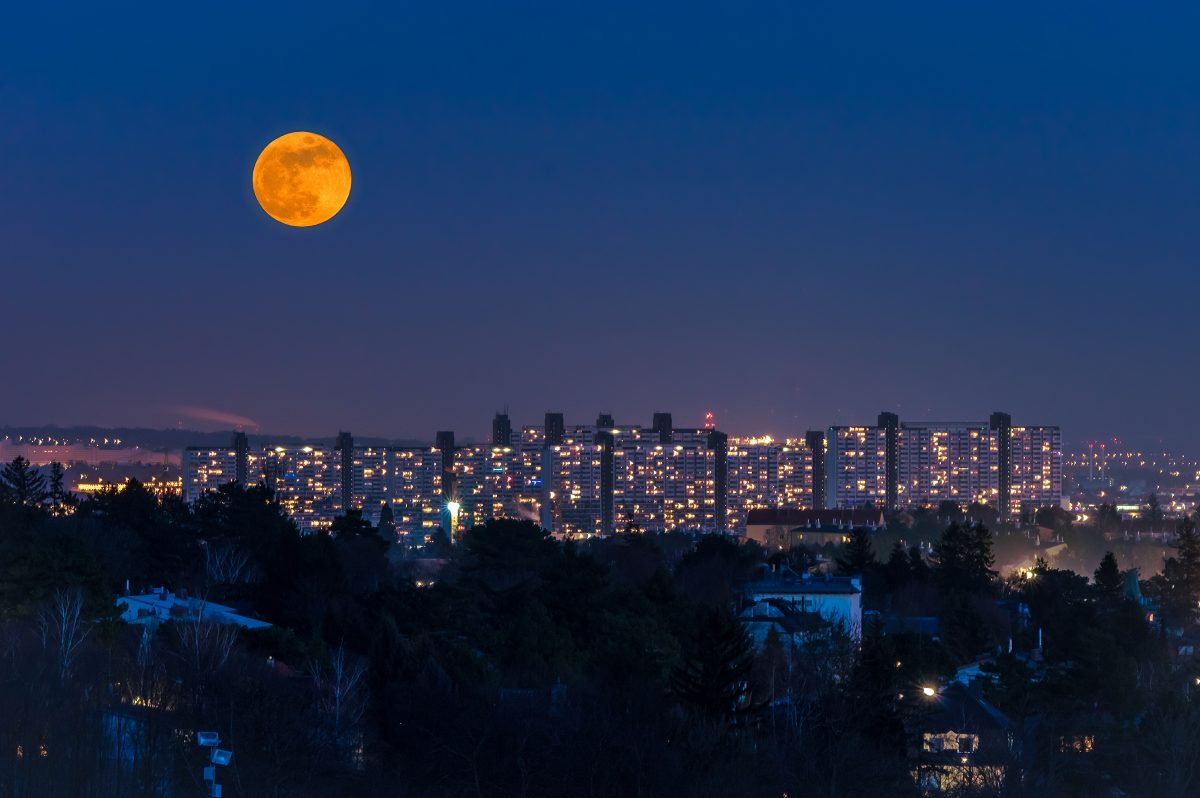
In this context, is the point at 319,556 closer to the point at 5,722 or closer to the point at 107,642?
the point at 107,642

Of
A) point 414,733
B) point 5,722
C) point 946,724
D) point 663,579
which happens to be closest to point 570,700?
point 414,733

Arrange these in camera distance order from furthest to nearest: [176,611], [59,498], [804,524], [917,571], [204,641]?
[804,524] → [59,498] → [917,571] → [176,611] → [204,641]

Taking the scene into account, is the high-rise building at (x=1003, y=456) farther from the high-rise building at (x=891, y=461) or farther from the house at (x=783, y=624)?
the house at (x=783, y=624)

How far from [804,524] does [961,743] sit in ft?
201

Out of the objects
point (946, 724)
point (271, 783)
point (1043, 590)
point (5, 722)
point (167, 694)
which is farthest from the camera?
point (1043, 590)

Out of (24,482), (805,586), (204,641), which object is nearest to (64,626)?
(204,641)

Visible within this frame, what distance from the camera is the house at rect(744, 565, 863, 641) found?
32.3m

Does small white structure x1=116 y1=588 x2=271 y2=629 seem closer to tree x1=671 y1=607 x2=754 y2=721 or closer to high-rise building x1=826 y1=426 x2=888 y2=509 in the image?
tree x1=671 y1=607 x2=754 y2=721

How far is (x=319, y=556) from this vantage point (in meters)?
28.2

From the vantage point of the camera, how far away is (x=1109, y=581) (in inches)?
1518

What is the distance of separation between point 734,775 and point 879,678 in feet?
12.8

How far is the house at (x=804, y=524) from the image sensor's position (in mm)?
A: 75812

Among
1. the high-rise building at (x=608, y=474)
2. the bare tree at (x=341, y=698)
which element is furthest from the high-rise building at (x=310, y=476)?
the bare tree at (x=341, y=698)

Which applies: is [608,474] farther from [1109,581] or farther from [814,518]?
[1109,581]
